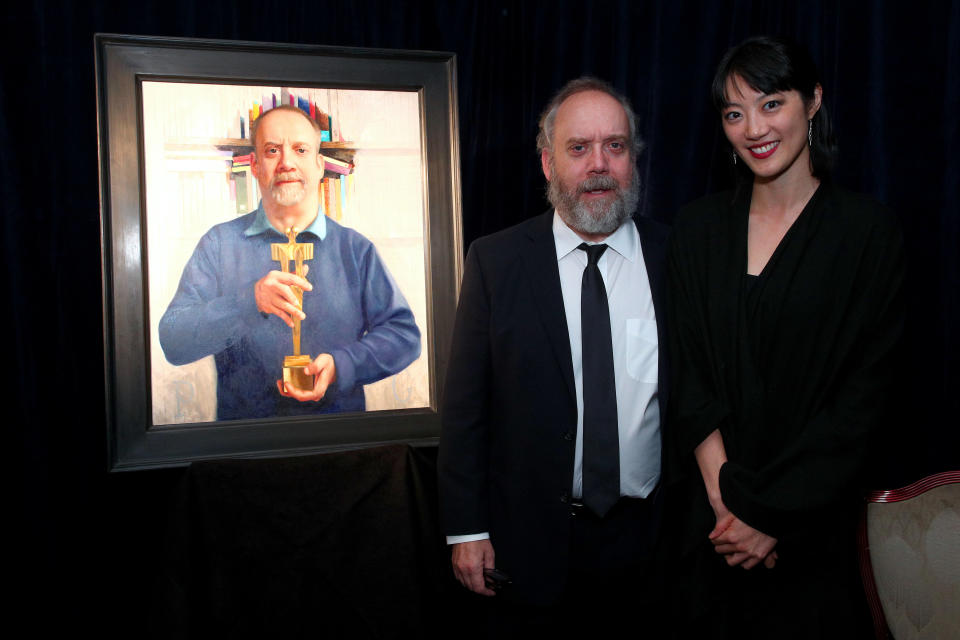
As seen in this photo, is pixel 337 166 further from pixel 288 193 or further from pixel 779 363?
pixel 779 363

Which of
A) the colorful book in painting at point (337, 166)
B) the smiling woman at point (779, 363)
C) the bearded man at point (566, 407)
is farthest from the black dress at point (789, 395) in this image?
the colorful book in painting at point (337, 166)

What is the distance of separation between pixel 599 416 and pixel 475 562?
468 mm

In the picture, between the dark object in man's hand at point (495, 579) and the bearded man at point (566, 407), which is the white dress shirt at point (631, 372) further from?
the dark object in man's hand at point (495, 579)

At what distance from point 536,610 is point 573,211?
970 millimetres

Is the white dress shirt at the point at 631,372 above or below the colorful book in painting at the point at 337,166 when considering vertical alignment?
below

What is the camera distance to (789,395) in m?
1.48

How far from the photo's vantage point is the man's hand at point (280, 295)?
2.14m

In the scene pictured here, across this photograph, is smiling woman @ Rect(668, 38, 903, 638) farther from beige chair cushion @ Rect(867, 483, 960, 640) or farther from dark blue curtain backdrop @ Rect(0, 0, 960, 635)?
dark blue curtain backdrop @ Rect(0, 0, 960, 635)

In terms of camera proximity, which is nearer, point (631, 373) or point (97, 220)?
point (631, 373)

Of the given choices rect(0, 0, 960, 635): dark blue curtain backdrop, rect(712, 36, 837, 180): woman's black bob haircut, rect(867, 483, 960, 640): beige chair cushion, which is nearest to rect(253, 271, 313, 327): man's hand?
rect(0, 0, 960, 635): dark blue curtain backdrop

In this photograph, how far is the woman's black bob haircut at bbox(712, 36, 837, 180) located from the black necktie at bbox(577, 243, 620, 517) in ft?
1.87

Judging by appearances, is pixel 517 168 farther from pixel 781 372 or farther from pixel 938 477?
pixel 938 477

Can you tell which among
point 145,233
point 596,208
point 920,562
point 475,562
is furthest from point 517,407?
point 145,233

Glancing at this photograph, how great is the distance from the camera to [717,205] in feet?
5.57
